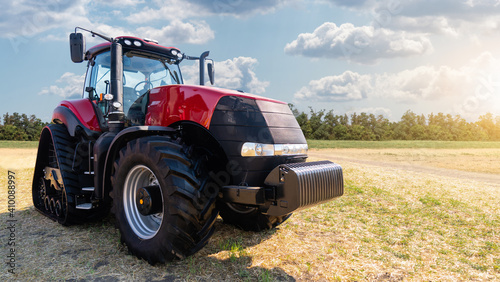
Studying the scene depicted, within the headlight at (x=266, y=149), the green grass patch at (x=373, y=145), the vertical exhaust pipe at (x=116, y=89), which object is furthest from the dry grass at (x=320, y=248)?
the green grass patch at (x=373, y=145)

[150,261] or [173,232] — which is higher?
[173,232]

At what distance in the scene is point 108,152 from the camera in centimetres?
427

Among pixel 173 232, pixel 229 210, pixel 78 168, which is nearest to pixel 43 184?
pixel 78 168

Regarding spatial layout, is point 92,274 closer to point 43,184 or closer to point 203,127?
point 203,127

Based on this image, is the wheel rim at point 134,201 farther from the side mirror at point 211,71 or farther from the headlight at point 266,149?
the side mirror at point 211,71

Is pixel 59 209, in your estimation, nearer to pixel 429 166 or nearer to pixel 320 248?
pixel 320 248

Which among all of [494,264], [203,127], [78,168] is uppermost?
[203,127]

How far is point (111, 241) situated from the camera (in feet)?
15.5

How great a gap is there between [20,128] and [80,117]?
3888 centimetres

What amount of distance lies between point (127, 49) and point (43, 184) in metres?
3.14

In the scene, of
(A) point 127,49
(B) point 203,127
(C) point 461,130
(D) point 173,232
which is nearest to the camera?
(D) point 173,232

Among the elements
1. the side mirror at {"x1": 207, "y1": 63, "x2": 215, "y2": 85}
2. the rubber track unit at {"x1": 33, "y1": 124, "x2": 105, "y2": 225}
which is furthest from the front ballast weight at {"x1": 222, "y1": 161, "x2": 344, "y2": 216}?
the rubber track unit at {"x1": 33, "y1": 124, "x2": 105, "y2": 225}

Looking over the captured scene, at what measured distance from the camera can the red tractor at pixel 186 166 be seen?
3457 millimetres

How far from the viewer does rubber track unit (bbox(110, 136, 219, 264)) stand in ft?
11.3
